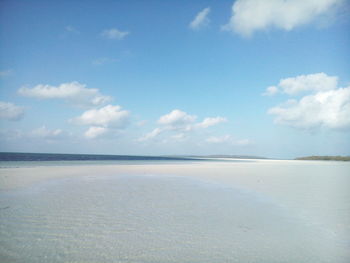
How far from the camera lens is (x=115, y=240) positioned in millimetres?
4098

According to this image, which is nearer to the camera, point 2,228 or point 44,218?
point 2,228

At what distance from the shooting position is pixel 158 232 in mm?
4520

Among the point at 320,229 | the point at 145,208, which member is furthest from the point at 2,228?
the point at 320,229

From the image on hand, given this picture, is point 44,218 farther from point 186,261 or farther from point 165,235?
point 186,261

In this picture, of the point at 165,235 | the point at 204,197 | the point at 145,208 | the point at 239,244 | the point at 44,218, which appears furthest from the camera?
the point at 204,197

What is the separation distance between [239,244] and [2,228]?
16.0 feet

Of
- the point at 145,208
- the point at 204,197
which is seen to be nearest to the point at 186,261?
the point at 145,208

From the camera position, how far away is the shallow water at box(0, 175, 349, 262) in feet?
11.6

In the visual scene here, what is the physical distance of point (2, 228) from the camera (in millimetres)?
4602

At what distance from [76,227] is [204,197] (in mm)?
4596

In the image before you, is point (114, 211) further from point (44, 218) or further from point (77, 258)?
point (77, 258)

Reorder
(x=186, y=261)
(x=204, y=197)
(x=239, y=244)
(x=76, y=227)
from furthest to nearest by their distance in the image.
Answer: (x=204, y=197) → (x=76, y=227) → (x=239, y=244) → (x=186, y=261)

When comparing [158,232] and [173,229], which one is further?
[173,229]

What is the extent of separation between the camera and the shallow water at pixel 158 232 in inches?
140
